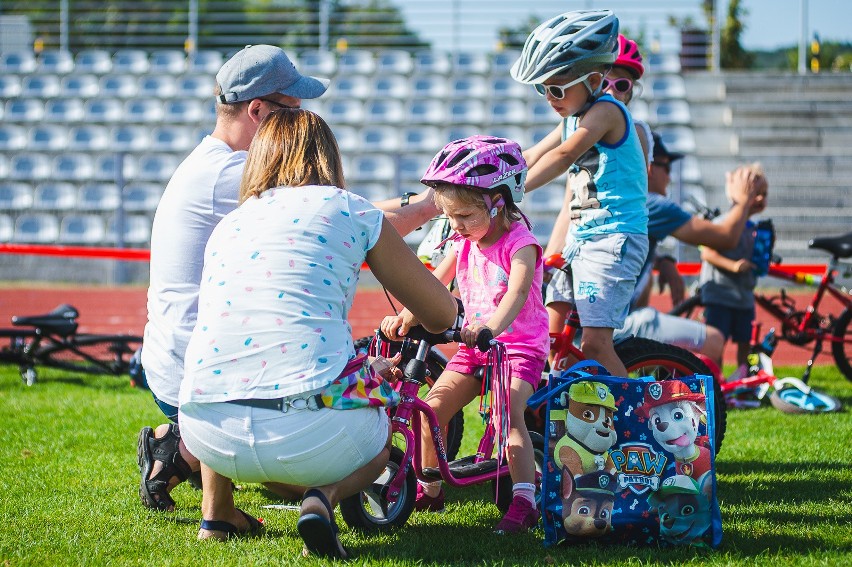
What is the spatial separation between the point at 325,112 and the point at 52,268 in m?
5.26

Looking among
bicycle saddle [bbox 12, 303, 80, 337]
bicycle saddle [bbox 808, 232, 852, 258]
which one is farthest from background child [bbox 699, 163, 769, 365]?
bicycle saddle [bbox 12, 303, 80, 337]

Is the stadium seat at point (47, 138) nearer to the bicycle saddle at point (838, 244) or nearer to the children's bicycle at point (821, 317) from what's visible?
the children's bicycle at point (821, 317)

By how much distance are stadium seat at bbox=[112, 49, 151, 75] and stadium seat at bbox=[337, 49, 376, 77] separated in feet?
12.4

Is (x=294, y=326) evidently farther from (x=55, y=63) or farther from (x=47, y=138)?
(x=55, y=63)

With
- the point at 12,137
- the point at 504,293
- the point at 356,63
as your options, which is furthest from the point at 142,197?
the point at 504,293

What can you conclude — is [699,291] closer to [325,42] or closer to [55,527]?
[55,527]

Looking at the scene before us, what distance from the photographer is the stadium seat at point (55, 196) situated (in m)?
16.7

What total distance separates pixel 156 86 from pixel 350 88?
3671 millimetres

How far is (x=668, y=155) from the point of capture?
255 inches

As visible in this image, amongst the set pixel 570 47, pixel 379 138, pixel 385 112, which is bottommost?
pixel 379 138

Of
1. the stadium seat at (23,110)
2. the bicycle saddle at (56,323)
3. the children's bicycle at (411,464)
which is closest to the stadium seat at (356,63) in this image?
the stadium seat at (23,110)

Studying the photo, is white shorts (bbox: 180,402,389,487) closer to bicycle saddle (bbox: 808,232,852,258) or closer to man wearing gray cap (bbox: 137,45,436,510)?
man wearing gray cap (bbox: 137,45,436,510)

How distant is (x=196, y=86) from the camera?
61.8 ft

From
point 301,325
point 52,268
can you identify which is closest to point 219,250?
point 301,325
